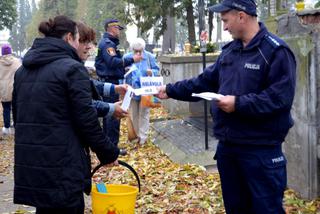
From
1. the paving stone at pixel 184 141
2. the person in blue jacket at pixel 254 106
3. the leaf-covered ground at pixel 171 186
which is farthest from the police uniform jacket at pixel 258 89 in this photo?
the paving stone at pixel 184 141

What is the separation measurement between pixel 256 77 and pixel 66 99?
4.33 ft

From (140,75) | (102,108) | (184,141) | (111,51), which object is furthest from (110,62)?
(102,108)

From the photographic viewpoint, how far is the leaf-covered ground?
574 cm

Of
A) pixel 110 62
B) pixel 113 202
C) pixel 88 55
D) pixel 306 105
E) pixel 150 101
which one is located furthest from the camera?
pixel 150 101

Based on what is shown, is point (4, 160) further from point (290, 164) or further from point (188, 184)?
point (290, 164)

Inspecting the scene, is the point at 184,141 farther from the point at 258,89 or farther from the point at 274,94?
the point at 274,94

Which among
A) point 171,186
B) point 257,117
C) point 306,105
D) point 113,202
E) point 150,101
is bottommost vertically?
point 171,186

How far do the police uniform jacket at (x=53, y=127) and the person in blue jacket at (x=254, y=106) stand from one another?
98 cm

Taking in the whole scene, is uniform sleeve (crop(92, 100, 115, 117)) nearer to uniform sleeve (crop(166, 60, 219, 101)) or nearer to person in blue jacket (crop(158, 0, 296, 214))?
uniform sleeve (crop(166, 60, 219, 101))

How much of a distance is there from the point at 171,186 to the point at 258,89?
330cm

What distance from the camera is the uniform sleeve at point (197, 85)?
427cm

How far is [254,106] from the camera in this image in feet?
11.6

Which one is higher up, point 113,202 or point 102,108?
point 102,108

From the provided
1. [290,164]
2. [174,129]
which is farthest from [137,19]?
[290,164]
